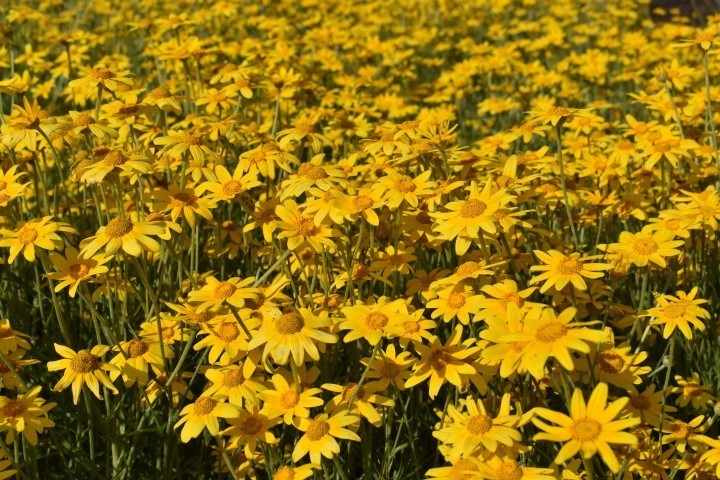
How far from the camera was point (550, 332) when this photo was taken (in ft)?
5.34

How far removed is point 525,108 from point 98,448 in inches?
189

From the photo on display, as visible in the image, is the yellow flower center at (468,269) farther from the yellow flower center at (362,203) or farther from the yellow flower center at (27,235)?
the yellow flower center at (27,235)

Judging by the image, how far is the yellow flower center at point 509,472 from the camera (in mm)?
1628

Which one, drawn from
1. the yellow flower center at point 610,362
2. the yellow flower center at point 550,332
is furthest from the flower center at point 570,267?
the yellow flower center at point 550,332

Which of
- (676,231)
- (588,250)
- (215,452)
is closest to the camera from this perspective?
(215,452)

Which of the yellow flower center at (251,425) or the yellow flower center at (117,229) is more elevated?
the yellow flower center at (117,229)

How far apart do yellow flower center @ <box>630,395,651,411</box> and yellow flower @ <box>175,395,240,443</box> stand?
1.19m

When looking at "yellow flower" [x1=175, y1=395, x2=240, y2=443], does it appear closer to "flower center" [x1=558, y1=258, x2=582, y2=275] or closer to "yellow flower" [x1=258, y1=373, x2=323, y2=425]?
"yellow flower" [x1=258, y1=373, x2=323, y2=425]

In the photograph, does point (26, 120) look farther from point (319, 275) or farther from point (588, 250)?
point (588, 250)

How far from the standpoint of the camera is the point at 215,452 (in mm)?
2389

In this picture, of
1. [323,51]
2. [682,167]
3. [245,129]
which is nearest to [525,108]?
[323,51]

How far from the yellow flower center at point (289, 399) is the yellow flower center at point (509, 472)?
0.60 m

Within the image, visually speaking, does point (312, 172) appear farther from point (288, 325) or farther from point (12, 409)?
point (12, 409)

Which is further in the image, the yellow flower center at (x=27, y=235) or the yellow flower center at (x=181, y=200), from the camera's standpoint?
the yellow flower center at (x=181, y=200)
